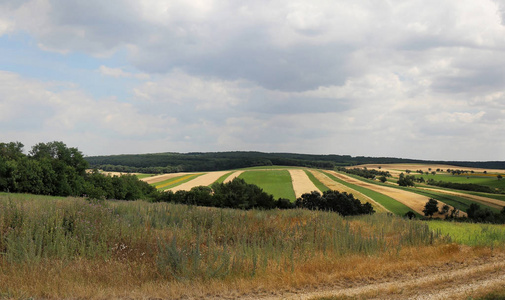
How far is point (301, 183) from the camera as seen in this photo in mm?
56438

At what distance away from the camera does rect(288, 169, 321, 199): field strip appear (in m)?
47.6

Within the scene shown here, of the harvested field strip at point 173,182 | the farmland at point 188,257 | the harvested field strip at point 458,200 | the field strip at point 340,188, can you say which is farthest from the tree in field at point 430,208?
the harvested field strip at point 173,182

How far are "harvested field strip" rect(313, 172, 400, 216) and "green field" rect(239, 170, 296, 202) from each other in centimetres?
698

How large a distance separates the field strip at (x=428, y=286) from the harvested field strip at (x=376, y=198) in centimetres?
2868

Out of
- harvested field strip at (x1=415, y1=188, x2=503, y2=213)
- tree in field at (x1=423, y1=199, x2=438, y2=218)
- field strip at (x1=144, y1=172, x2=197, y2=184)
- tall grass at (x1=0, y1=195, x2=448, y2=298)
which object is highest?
tall grass at (x1=0, y1=195, x2=448, y2=298)

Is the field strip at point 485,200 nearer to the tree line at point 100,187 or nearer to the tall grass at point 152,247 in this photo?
the tree line at point 100,187

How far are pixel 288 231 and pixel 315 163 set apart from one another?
71576 millimetres

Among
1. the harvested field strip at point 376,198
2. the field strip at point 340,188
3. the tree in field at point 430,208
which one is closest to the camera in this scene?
the tree in field at point 430,208

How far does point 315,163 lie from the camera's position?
8438 centimetres

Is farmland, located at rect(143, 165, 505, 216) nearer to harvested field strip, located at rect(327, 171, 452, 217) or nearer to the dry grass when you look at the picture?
harvested field strip, located at rect(327, 171, 452, 217)

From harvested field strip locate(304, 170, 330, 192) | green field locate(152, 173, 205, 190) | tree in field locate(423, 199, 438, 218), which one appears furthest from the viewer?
green field locate(152, 173, 205, 190)

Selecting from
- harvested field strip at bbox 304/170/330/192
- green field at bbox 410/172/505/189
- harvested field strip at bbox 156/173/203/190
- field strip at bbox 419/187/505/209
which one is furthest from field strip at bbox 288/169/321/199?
harvested field strip at bbox 156/173/203/190

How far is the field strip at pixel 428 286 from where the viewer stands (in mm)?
8180

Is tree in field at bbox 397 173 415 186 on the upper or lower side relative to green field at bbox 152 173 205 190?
upper
